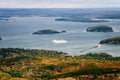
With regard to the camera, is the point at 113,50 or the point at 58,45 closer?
the point at 113,50

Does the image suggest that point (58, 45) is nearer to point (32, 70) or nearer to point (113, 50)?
point (113, 50)

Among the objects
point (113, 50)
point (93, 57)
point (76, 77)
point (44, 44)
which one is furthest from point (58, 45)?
point (76, 77)

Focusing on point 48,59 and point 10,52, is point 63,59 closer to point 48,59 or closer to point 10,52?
point 48,59

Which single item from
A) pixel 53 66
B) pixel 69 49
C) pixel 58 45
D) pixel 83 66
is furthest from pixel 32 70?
pixel 58 45

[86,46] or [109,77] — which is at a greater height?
[109,77]

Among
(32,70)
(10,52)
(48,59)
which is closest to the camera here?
(32,70)

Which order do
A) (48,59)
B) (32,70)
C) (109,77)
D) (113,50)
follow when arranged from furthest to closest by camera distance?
(113,50) < (48,59) < (32,70) < (109,77)
